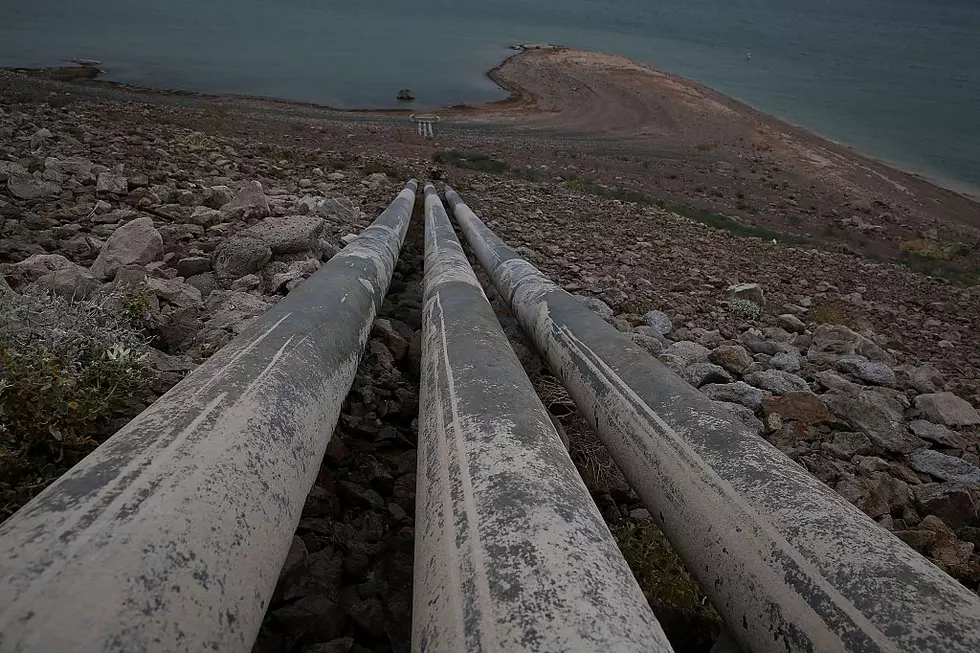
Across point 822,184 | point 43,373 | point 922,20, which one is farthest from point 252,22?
point 922,20

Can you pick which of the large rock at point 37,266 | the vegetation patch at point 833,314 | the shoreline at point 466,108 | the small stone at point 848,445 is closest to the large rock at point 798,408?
the small stone at point 848,445

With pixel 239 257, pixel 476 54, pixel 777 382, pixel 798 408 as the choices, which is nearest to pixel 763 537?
pixel 798 408

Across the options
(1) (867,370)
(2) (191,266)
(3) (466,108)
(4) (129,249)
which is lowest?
(1) (867,370)

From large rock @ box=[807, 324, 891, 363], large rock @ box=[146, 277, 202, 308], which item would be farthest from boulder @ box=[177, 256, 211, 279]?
large rock @ box=[807, 324, 891, 363]

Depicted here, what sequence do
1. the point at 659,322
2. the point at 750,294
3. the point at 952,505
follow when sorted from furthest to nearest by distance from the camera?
the point at 750,294 → the point at 659,322 → the point at 952,505

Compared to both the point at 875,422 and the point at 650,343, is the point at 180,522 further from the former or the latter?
the point at 875,422

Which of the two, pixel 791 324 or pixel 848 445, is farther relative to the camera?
pixel 791 324

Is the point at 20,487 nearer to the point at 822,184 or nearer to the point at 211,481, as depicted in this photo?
the point at 211,481
